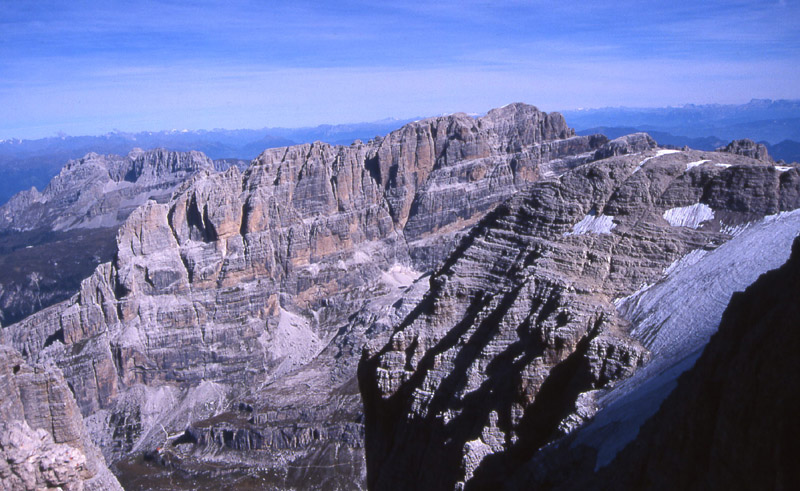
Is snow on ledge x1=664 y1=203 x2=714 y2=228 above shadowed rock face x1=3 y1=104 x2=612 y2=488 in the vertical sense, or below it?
above

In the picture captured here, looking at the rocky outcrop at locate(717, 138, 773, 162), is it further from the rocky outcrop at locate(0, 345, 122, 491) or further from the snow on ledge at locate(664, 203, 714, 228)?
the rocky outcrop at locate(0, 345, 122, 491)

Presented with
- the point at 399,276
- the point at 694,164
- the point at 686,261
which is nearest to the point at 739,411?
the point at 686,261

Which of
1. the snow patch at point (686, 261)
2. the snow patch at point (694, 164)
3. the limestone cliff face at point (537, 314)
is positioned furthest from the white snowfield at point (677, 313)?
the snow patch at point (694, 164)

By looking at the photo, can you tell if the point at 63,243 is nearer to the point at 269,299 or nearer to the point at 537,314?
the point at 269,299

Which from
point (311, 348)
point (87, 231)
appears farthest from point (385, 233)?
point (87, 231)

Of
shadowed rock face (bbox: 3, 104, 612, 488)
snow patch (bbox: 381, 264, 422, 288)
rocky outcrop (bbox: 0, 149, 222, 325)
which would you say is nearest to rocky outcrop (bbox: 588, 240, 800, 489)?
shadowed rock face (bbox: 3, 104, 612, 488)

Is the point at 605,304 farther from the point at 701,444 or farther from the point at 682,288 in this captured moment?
the point at 701,444
